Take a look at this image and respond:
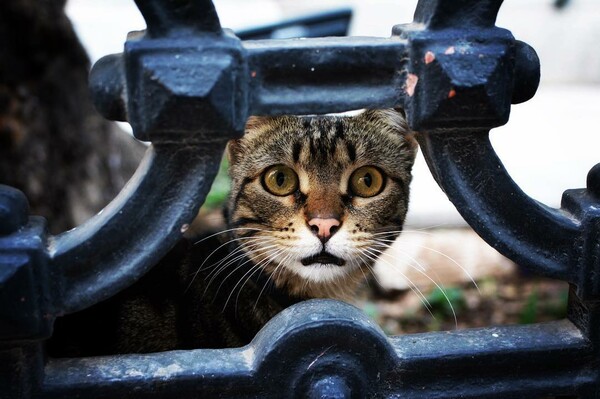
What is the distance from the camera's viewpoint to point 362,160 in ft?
6.47

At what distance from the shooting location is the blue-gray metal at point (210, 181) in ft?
3.37

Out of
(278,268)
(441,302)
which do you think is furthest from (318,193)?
(441,302)

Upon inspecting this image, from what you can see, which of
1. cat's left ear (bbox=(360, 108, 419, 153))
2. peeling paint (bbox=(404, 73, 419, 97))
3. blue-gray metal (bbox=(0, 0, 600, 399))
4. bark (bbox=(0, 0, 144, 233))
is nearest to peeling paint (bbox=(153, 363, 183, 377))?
blue-gray metal (bbox=(0, 0, 600, 399))

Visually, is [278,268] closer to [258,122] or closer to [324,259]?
[324,259]

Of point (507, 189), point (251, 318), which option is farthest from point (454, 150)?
point (251, 318)

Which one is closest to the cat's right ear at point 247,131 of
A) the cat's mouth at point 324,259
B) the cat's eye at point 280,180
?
the cat's eye at point 280,180

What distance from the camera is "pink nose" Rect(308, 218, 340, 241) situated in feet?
6.04

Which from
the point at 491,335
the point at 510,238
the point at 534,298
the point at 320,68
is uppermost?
the point at 320,68

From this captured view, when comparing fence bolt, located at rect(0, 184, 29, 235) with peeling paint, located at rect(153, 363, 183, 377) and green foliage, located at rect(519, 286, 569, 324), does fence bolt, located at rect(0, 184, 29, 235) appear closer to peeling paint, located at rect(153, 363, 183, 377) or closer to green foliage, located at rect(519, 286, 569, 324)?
peeling paint, located at rect(153, 363, 183, 377)

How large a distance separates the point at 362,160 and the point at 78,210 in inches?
63.5

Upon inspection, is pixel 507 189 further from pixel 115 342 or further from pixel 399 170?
pixel 115 342

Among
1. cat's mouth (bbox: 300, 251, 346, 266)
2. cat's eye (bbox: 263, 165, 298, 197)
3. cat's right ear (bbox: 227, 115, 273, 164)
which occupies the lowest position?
cat's mouth (bbox: 300, 251, 346, 266)

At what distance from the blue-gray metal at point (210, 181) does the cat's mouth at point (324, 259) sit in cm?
68

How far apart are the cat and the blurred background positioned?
0.18 metres
